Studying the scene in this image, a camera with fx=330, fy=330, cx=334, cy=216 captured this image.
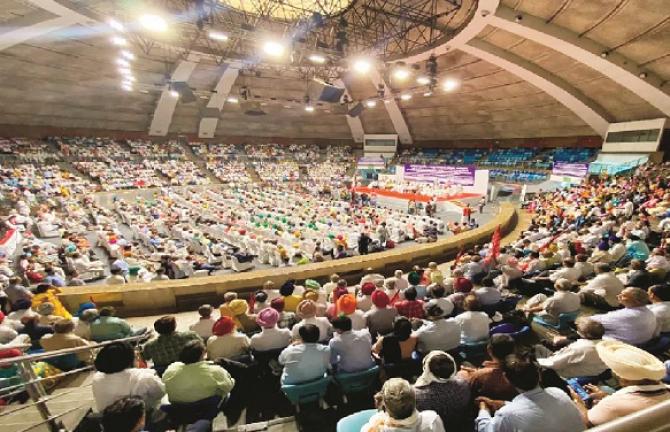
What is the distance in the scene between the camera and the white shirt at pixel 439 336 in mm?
3346

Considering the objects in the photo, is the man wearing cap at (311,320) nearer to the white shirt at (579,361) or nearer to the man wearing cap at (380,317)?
the man wearing cap at (380,317)

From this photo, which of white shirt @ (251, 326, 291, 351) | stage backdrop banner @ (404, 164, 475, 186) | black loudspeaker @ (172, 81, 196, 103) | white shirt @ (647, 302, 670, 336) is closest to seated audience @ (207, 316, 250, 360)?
white shirt @ (251, 326, 291, 351)

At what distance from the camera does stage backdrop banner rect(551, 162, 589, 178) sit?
20803 mm

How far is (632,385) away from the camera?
2.02m

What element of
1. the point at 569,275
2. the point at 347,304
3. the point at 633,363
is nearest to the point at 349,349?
the point at 347,304

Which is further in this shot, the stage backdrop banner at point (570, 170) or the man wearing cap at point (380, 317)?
the stage backdrop banner at point (570, 170)

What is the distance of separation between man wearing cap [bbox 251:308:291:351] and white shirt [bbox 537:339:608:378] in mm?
2499

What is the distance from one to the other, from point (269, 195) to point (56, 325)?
19.4 m

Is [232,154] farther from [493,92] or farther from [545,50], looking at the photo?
[545,50]

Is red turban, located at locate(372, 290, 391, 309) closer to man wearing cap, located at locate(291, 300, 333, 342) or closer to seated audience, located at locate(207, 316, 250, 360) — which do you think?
man wearing cap, located at locate(291, 300, 333, 342)

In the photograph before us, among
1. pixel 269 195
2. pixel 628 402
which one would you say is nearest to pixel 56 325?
pixel 628 402

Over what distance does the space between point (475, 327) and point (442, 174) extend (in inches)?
871

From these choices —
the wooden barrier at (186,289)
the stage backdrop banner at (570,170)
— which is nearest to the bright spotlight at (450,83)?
the stage backdrop banner at (570,170)

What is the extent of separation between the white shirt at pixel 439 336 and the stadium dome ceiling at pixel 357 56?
11778mm
